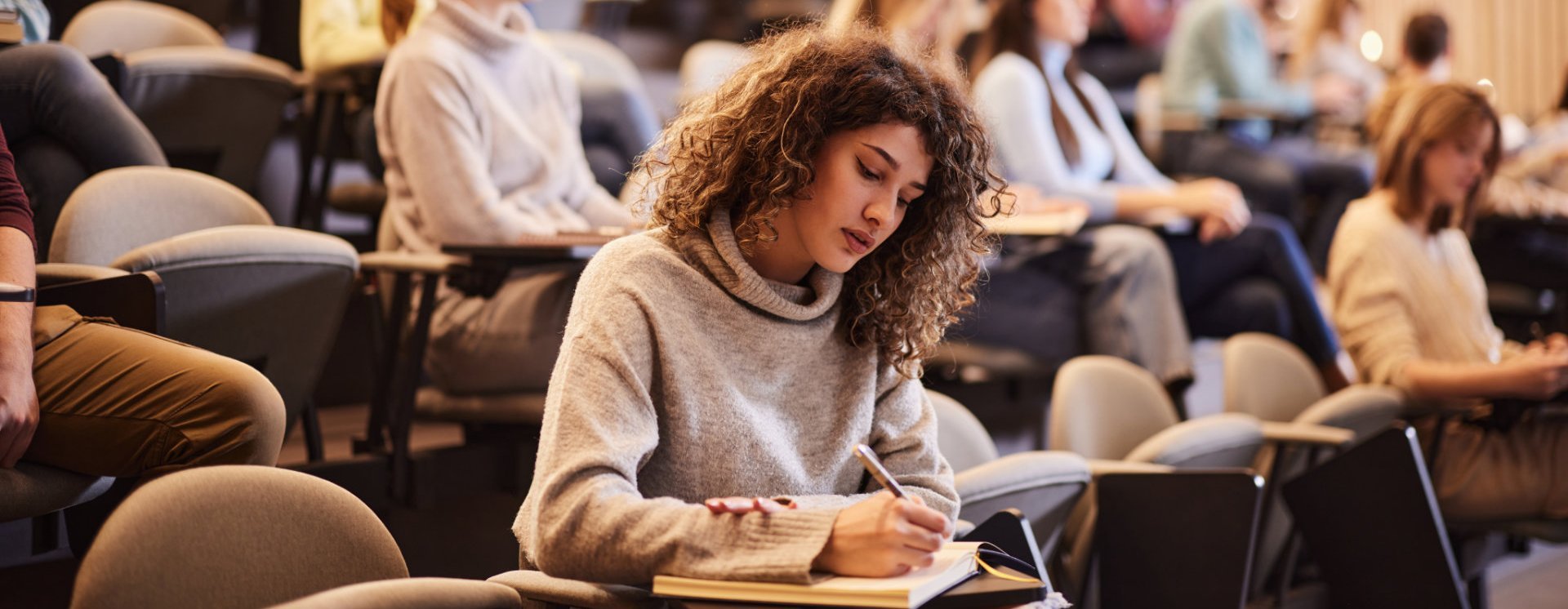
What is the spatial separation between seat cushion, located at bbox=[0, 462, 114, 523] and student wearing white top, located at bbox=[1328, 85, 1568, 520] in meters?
2.69

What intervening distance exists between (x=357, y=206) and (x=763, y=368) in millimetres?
1952

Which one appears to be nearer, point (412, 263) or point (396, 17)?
point (412, 263)

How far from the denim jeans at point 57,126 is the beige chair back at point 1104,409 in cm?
165

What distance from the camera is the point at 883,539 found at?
1.20m

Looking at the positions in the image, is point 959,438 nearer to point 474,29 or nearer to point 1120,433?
point 1120,433

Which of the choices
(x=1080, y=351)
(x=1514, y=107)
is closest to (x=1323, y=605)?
(x=1080, y=351)

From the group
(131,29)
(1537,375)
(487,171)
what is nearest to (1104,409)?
(1537,375)

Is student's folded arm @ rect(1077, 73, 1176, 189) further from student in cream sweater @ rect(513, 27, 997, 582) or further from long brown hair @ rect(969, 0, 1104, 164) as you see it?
student in cream sweater @ rect(513, 27, 997, 582)

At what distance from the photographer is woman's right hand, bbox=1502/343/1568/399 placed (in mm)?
3008

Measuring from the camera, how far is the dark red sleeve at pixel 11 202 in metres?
1.67

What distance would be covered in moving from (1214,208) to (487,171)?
183 centimetres

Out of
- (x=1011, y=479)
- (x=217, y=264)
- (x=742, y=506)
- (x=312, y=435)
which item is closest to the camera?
(x=742, y=506)

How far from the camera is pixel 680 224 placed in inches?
59.3

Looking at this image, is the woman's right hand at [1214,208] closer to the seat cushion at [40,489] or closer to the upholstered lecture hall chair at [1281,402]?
the upholstered lecture hall chair at [1281,402]
